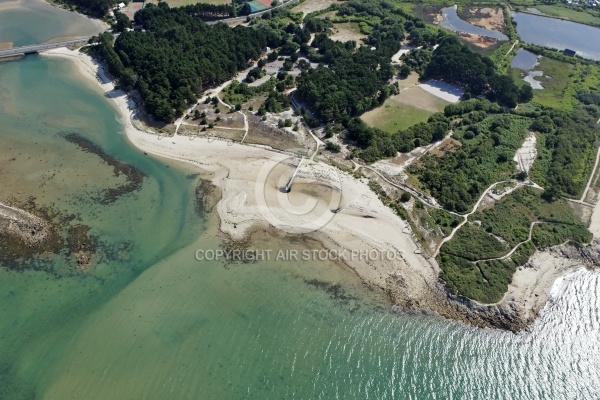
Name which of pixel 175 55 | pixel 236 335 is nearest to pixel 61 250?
pixel 236 335

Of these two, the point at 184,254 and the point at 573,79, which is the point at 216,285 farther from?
the point at 573,79

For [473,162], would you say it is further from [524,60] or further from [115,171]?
[115,171]

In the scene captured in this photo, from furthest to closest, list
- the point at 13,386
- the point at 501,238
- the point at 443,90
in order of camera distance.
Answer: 1. the point at 443,90
2. the point at 501,238
3. the point at 13,386

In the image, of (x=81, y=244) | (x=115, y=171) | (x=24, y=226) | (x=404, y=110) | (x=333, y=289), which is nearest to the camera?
(x=333, y=289)

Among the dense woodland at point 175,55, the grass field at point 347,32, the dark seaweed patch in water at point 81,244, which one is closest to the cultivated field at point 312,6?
the grass field at point 347,32

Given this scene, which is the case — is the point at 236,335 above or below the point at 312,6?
below

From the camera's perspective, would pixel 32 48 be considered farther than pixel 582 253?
Yes

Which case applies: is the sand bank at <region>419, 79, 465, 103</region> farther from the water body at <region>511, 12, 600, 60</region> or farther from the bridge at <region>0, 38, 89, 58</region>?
the bridge at <region>0, 38, 89, 58</region>

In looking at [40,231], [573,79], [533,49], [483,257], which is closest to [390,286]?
[483,257]
